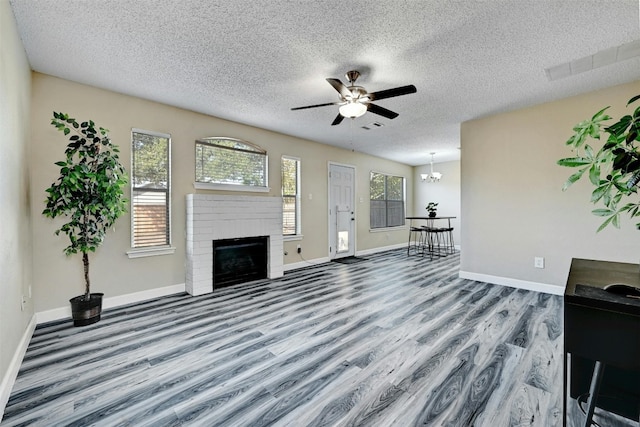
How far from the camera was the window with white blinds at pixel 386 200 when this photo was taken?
293 inches

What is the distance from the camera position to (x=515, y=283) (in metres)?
4.05

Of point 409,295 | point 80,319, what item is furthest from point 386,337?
point 80,319

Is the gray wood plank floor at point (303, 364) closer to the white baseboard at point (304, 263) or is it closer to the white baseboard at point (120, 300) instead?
the white baseboard at point (120, 300)

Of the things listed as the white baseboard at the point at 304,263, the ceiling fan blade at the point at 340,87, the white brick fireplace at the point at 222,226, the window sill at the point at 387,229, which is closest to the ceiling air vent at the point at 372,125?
the white brick fireplace at the point at 222,226

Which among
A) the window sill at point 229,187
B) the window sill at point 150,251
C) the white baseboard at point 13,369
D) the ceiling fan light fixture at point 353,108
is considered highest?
the ceiling fan light fixture at point 353,108

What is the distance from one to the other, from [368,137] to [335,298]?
130 inches

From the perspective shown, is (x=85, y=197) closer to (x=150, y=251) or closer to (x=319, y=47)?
(x=150, y=251)

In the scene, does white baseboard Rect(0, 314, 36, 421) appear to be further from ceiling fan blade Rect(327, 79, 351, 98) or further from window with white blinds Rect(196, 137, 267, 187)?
ceiling fan blade Rect(327, 79, 351, 98)

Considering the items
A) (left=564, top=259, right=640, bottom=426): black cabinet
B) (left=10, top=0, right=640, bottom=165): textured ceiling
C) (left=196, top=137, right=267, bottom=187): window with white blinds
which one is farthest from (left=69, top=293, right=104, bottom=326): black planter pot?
(left=564, top=259, right=640, bottom=426): black cabinet

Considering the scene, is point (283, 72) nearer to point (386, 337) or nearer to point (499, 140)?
point (386, 337)

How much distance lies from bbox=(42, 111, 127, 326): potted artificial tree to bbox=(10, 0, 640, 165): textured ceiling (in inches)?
30.6

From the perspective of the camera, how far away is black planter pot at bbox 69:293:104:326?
2.80m

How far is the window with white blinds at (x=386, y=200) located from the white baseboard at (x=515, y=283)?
312 cm

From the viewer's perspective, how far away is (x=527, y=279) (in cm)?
395
